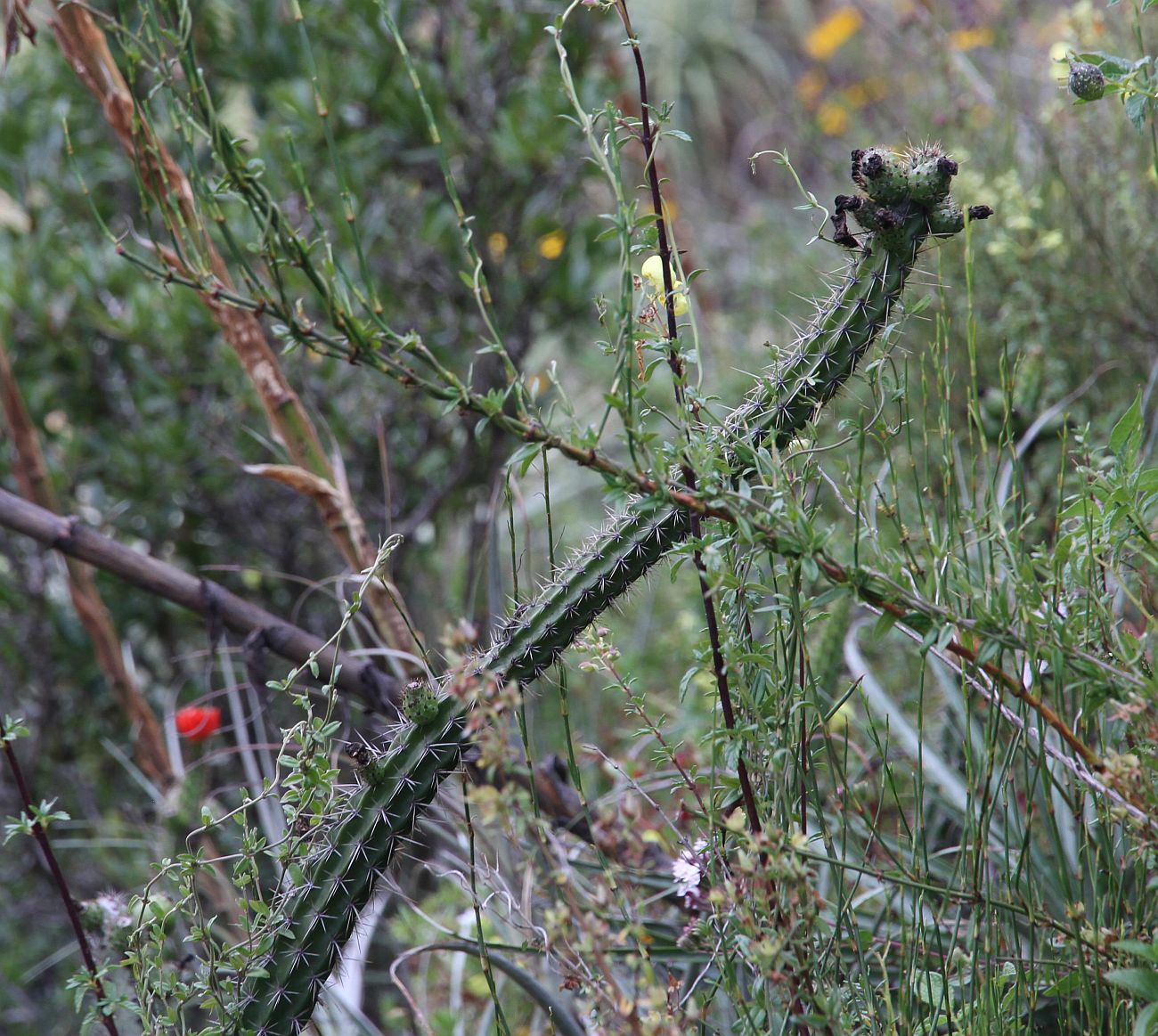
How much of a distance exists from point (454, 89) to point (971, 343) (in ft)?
5.94

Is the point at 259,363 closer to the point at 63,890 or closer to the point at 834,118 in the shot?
the point at 63,890

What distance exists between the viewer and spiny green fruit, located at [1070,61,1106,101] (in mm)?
941

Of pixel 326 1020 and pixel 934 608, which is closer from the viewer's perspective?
pixel 934 608

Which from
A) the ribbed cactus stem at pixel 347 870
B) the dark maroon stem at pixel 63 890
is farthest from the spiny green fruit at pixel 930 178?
the dark maroon stem at pixel 63 890

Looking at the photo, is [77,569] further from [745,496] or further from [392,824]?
[745,496]

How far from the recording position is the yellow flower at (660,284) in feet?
2.81

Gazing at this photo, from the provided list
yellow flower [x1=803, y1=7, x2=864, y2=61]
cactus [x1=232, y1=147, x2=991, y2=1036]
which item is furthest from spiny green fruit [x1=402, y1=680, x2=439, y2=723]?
yellow flower [x1=803, y1=7, x2=864, y2=61]

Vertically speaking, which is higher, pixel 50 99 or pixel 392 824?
pixel 50 99

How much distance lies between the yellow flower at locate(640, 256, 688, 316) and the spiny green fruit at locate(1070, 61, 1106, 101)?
40cm

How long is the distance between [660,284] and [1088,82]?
1.41ft

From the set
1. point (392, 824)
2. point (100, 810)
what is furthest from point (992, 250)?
point (100, 810)

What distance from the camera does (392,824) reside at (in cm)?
91

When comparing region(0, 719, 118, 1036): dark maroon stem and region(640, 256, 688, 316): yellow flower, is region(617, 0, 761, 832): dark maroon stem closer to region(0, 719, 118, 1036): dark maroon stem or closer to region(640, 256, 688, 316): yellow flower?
region(640, 256, 688, 316): yellow flower

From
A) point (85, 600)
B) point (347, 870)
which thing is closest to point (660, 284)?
point (347, 870)
